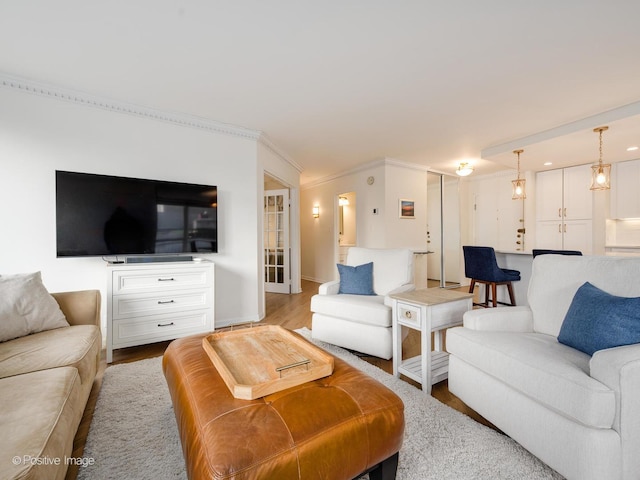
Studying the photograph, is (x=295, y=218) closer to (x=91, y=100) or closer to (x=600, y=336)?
(x=91, y=100)

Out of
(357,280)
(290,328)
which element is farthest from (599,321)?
(290,328)

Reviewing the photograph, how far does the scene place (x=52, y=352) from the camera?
5.06 feet

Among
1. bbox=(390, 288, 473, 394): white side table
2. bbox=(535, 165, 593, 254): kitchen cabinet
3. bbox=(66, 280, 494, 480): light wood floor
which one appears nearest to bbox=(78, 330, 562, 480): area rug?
bbox=(66, 280, 494, 480): light wood floor

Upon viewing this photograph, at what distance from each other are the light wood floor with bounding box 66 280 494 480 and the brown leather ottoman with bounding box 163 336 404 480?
79cm

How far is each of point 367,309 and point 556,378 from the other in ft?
4.41

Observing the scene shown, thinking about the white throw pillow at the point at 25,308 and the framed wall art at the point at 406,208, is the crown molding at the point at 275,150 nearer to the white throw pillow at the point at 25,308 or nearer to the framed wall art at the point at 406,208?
the framed wall art at the point at 406,208

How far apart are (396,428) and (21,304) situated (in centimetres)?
229

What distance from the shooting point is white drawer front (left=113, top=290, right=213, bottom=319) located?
8.27 feet

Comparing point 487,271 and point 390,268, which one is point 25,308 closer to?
point 390,268

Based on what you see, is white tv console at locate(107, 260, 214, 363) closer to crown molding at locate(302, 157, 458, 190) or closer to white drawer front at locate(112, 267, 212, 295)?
white drawer front at locate(112, 267, 212, 295)

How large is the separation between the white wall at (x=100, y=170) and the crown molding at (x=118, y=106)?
1.4 inches

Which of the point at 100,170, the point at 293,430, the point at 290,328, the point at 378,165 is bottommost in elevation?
the point at 290,328

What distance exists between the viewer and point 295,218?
5.46 meters

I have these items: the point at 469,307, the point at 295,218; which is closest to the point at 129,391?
the point at 469,307
